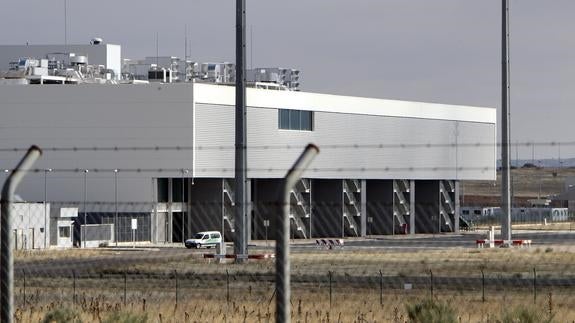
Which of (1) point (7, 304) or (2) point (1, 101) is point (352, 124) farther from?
(1) point (7, 304)

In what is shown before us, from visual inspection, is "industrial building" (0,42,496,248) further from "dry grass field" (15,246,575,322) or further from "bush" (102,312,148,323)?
"bush" (102,312,148,323)

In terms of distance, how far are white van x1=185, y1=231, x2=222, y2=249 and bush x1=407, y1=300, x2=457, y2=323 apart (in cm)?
5885

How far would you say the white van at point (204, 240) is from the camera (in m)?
86.0

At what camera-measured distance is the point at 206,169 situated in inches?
3693

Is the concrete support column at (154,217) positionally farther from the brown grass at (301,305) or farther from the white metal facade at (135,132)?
the brown grass at (301,305)

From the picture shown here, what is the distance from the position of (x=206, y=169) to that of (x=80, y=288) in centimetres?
5035

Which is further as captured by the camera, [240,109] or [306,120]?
[306,120]

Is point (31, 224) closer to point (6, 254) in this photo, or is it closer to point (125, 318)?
point (125, 318)

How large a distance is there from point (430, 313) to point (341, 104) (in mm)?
83741

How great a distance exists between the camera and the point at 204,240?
286 feet

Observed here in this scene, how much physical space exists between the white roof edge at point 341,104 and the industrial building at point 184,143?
0.33ft

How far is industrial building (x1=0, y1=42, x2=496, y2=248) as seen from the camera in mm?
94812

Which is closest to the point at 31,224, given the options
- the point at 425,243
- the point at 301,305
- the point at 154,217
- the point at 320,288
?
the point at 154,217

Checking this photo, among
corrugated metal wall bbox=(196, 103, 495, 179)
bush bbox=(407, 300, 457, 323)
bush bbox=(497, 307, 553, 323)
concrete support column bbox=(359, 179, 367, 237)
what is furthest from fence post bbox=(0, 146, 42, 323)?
concrete support column bbox=(359, 179, 367, 237)
